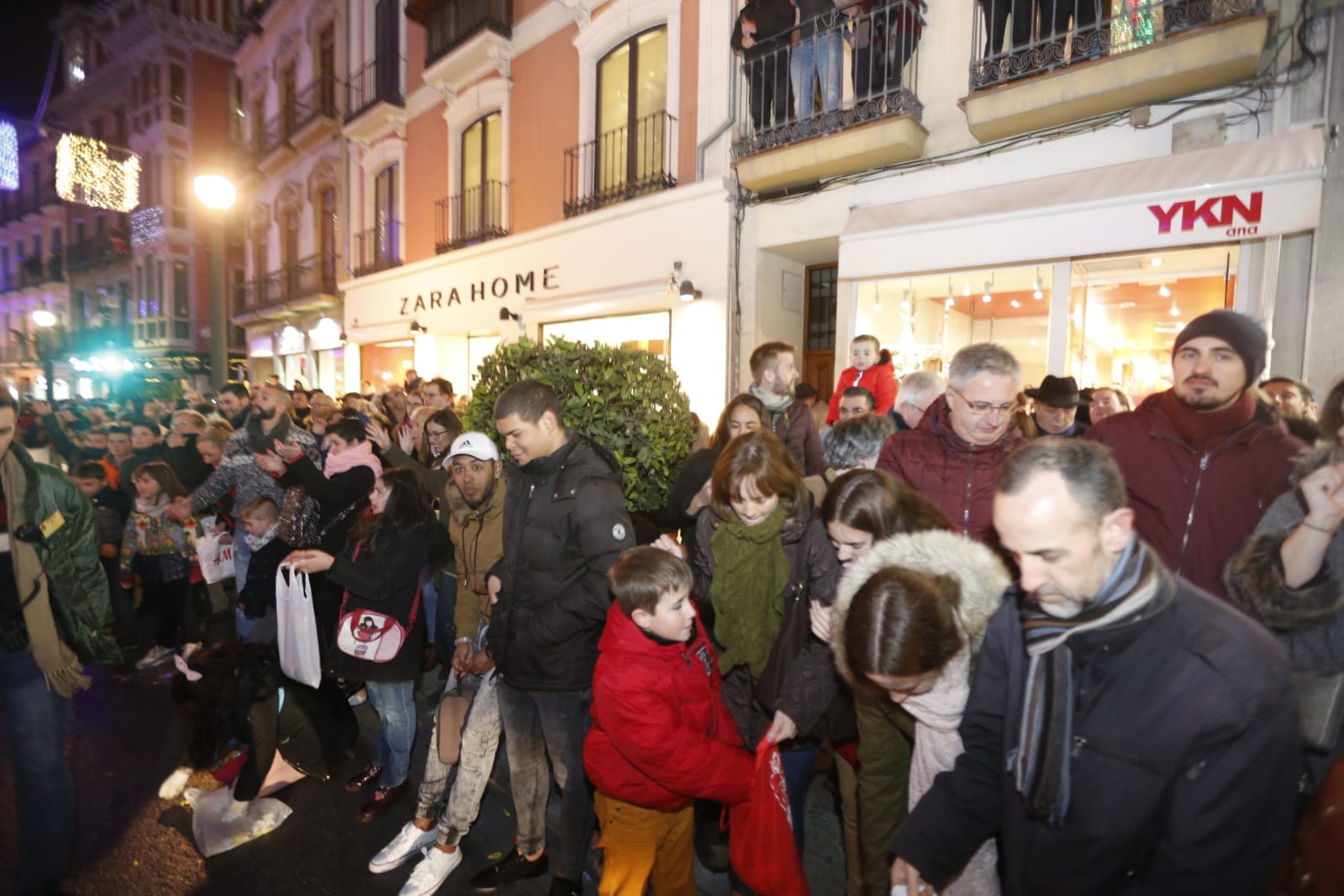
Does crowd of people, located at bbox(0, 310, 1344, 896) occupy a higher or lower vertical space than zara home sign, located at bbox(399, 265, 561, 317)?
lower

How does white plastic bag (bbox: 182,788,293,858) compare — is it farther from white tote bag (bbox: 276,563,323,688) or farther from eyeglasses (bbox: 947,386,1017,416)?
eyeglasses (bbox: 947,386,1017,416)

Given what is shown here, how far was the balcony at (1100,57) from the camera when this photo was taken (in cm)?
544

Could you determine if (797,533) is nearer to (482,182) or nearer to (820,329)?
(820,329)

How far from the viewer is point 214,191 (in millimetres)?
8172

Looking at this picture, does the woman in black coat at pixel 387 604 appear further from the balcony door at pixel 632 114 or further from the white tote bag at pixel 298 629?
the balcony door at pixel 632 114

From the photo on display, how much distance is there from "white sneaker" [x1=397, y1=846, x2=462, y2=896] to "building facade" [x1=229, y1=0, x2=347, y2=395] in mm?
17987

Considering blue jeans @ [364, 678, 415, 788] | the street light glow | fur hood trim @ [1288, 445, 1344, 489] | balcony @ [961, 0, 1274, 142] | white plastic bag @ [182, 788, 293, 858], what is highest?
balcony @ [961, 0, 1274, 142]

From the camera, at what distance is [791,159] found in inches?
325

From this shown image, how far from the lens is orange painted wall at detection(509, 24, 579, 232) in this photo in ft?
38.0

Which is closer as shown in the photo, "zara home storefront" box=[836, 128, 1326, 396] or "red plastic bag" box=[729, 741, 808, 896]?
"red plastic bag" box=[729, 741, 808, 896]

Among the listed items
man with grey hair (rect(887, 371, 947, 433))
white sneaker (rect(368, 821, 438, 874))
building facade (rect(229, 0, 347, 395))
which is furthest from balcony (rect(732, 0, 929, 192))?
building facade (rect(229, 0, 347, 395))

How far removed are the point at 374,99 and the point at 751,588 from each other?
55.9 feet

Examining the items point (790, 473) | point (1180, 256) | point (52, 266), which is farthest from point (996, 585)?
point (52, 266)

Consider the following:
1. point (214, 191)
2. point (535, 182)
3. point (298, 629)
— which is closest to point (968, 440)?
point (298, 629)
